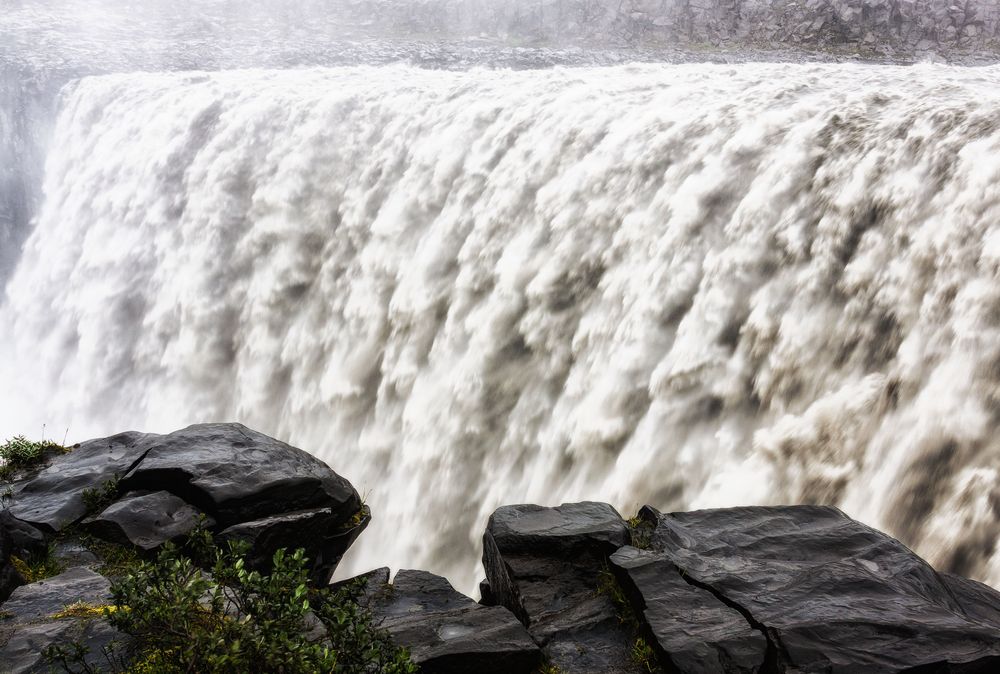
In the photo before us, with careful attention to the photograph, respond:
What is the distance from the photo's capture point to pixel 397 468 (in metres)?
11.5

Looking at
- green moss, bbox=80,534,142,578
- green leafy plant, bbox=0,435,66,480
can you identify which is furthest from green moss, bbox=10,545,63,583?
green leafy plant, bbox=0,435,66,480

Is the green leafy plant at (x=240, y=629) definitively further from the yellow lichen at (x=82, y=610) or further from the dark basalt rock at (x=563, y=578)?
the dark basalt rock at (x=563, y=578)

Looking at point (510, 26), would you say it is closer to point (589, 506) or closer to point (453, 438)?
point (453, 438)

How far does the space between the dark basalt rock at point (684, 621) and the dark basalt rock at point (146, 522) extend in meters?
4.11

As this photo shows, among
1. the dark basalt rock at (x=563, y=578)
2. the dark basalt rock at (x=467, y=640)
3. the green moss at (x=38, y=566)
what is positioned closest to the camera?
the dark basalt rock at (x=467, y=640)

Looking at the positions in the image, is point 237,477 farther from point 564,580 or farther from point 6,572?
point 564,580

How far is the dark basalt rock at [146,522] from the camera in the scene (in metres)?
6.93

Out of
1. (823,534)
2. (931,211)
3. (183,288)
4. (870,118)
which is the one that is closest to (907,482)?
(823,534)

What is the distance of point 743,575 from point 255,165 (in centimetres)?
1722

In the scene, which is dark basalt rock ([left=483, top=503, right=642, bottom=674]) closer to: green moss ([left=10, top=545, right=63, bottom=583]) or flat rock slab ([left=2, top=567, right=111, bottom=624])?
flat rock slab ([left=2, top=567, right=111, bottom=624])

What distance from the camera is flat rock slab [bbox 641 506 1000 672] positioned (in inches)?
181

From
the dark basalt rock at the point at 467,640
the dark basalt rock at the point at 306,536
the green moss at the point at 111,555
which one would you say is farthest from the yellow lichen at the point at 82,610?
the dark basalt rock at the point at 467,640

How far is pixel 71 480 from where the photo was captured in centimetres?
775

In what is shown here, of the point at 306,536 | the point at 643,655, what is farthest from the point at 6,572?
the point at 643,655
